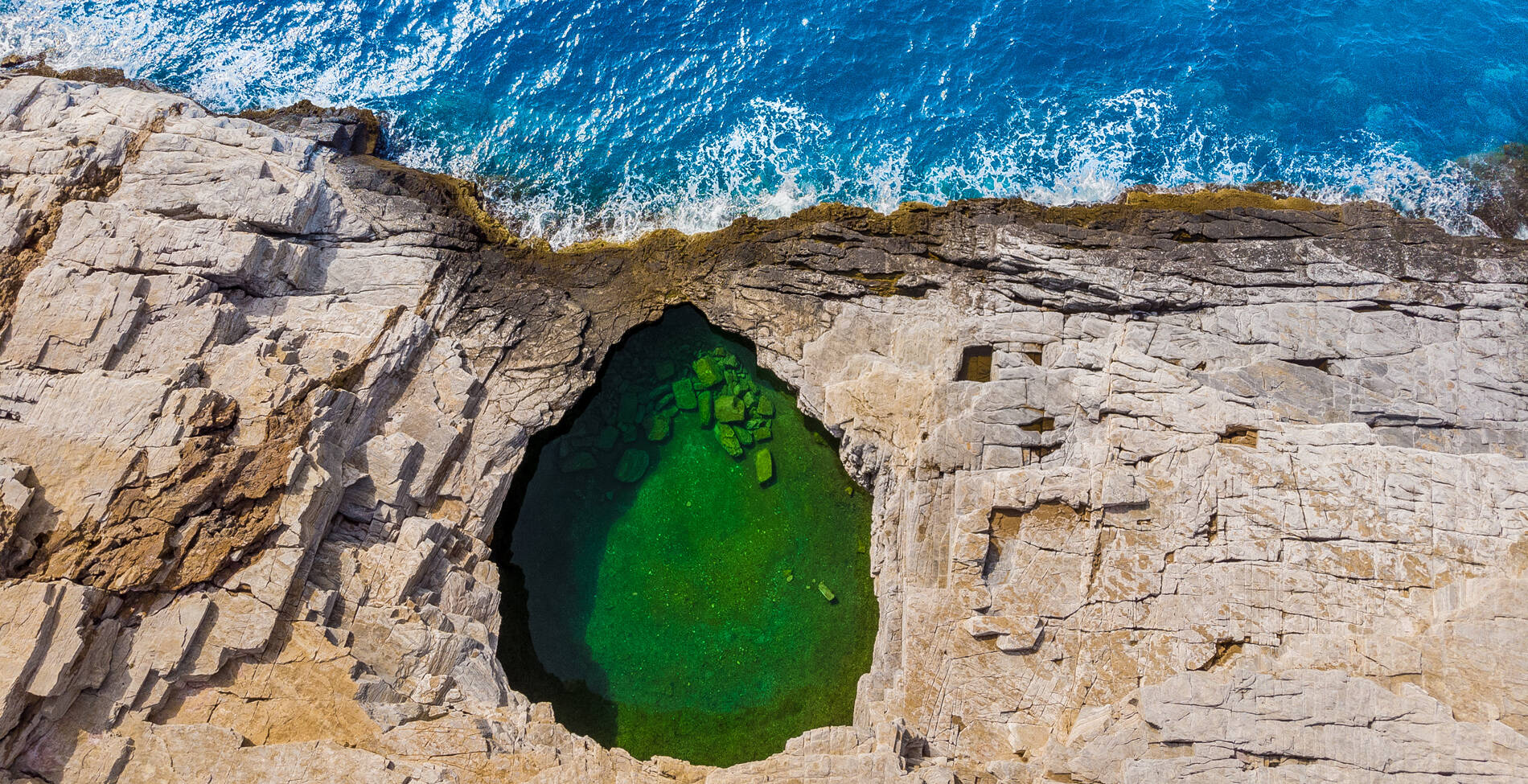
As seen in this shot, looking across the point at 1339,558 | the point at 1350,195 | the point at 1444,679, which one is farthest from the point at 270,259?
the point at 1350,195

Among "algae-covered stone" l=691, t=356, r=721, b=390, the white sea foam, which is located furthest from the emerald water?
the white sea foam

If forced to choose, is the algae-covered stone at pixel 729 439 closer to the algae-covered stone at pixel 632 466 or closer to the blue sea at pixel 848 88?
the algae-covered stone at pixel 632 466

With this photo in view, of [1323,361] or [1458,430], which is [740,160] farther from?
[1458,430]

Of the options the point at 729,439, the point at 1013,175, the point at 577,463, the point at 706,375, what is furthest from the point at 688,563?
the point at 1013,175

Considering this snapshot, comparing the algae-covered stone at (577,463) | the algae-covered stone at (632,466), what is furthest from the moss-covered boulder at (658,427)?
the algae-covered stone at (577,463)

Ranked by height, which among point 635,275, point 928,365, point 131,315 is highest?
point 635,275

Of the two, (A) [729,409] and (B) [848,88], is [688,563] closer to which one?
(A) [729,409]
